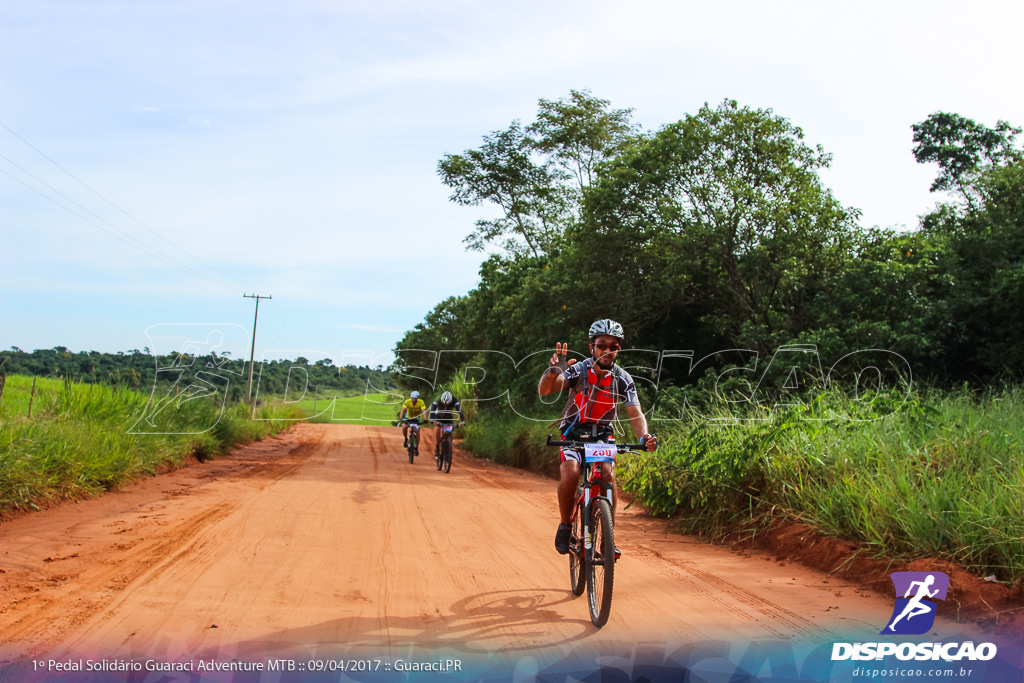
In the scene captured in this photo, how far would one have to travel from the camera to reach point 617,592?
5.88m

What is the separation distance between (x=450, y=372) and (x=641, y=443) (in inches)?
1473

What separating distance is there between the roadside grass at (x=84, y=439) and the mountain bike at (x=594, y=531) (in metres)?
6.90

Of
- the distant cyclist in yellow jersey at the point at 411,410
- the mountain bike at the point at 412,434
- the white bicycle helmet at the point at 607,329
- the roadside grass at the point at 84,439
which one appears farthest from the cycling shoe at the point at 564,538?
the distant cyclist in yellow jersey at the point at 411,410

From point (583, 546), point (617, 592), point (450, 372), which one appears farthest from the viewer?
point (450, 372)

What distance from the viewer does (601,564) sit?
5.00 metres

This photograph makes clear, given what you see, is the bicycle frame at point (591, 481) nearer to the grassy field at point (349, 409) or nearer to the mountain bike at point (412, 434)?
the mountain bike at point (412, 434)

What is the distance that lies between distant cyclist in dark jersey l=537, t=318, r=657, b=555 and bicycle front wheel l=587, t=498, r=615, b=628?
1.06 feet

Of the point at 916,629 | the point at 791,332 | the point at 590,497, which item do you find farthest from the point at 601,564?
the point at 791,332

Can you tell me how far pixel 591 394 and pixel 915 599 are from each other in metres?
2.77

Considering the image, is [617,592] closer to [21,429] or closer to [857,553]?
[857,553]

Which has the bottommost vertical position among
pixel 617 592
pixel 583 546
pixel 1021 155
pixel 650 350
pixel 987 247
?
pixel 617 592

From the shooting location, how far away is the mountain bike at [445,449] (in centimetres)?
1762

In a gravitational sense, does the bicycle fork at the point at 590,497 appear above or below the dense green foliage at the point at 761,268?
below

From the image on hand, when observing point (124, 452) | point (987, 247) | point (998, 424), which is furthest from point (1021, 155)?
point (124, 452)
